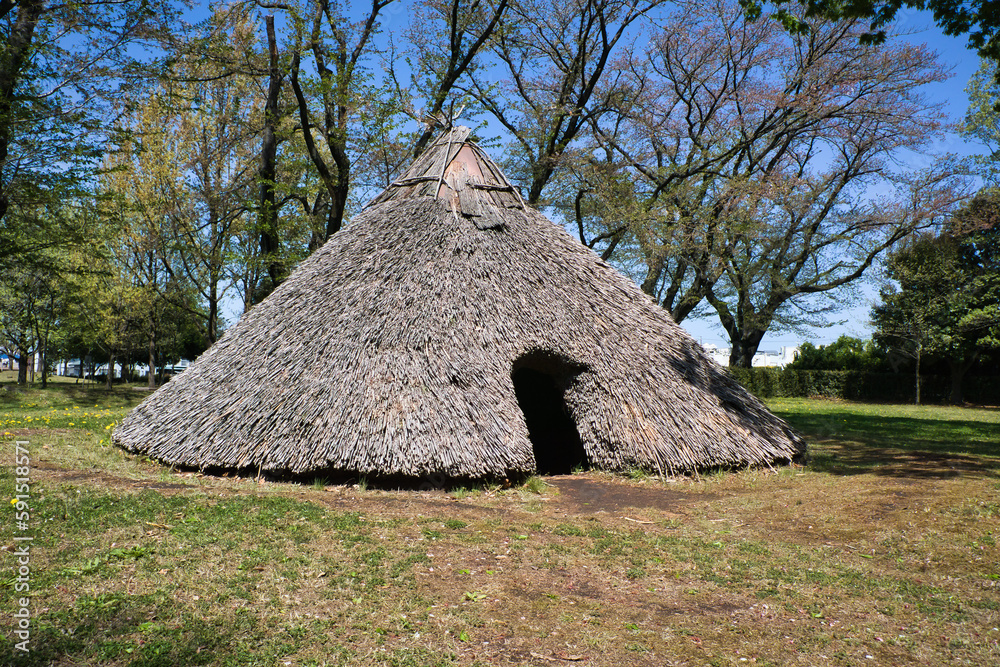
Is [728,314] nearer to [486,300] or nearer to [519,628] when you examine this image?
[486,300]

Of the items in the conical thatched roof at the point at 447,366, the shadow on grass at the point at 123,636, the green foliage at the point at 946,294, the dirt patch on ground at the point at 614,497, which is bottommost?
the shadow on grass at the point at 123,636

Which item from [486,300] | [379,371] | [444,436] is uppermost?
[486,300]

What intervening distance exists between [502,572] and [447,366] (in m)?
3.41

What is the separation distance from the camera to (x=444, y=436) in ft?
24.3

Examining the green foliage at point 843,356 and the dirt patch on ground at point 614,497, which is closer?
the dirt patch on ground at point 614,497

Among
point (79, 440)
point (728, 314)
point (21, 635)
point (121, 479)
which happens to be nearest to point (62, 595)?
point (21, 635)

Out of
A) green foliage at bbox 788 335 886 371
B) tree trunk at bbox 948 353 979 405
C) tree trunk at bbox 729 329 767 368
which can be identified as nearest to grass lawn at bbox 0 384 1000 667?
tree trunk at bbox 729 329 767 368

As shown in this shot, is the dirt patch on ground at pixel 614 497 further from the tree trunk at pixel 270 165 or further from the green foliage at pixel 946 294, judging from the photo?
the green foliage at pixel 946 294

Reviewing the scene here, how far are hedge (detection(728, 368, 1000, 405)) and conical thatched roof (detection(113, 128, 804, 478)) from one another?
22.3 metres

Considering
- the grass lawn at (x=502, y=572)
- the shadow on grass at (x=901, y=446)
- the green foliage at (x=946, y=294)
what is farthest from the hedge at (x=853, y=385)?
the grass lawn at (x=502, y=572)

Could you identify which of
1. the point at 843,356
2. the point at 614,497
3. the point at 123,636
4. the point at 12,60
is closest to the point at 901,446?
the point at 614,497

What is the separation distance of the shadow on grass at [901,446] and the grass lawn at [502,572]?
1.04 meters

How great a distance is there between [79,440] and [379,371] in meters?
5.50

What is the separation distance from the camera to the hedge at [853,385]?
30.1 metres
